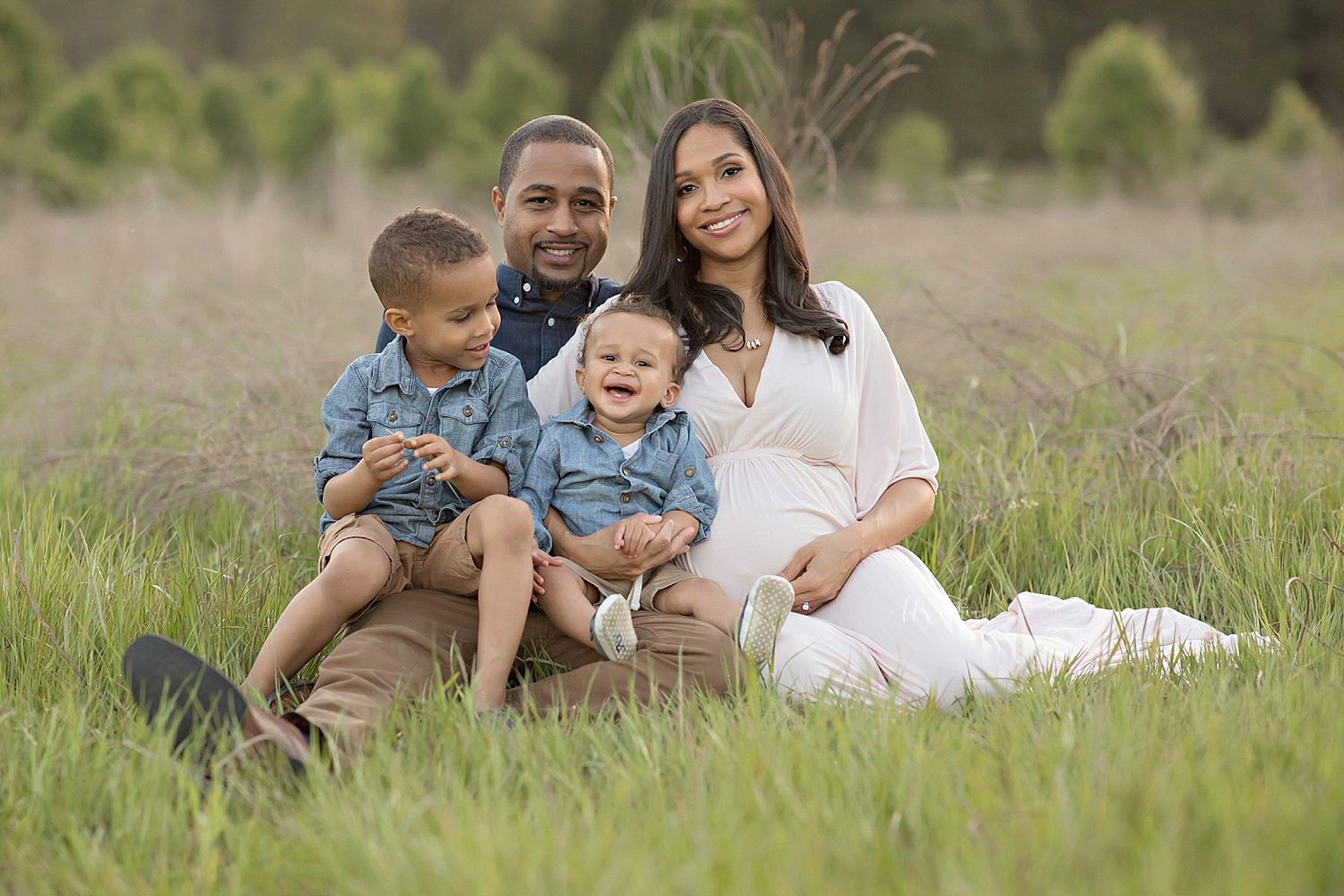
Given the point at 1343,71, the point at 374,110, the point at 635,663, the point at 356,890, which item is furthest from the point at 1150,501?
the point at 1343,71

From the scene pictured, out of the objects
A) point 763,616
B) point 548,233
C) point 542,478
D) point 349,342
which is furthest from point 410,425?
point 349,342

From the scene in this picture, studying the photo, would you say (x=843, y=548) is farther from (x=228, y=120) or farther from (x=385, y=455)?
(x=228, y=120)

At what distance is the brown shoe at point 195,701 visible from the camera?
2109mm

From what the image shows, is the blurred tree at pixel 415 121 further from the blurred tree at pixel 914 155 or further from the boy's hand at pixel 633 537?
the boy's hand at pixel 633 537

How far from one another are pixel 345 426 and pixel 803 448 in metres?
1.22

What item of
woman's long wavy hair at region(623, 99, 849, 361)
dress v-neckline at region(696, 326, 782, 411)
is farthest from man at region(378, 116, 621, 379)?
dress v-neckline at region(696, 326, 782, 411)

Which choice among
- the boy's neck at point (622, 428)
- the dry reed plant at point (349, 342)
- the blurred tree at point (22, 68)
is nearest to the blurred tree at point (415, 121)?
the blurred tree at point (22, 68)

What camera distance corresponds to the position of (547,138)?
11.0ft

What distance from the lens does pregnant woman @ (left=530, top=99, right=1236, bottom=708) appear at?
2.78 meters

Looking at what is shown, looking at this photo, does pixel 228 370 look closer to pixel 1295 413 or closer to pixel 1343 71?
pixel 1295 413

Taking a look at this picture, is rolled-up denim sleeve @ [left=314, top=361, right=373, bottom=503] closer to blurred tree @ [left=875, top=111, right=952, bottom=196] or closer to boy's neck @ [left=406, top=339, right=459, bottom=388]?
boy's neck @ [left=406, top=339, right=459, bottom=388]

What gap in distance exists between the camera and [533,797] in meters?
1.92

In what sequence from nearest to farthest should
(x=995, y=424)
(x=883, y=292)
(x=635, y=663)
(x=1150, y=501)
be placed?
(x=635, y=663) < (x=1150, y=501) < (x=995, y=424) < (x=883, y=292)

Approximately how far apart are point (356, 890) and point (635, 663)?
3.29 feet
